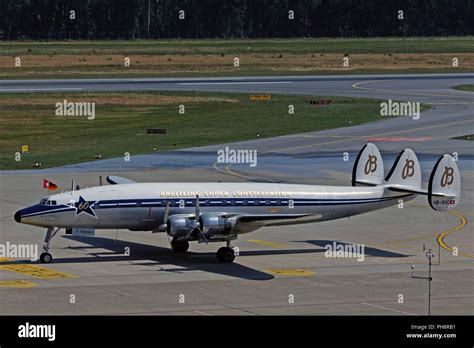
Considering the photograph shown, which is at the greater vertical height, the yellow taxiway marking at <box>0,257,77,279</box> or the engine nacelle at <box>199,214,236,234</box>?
the engine nacelle at <box>199,214,236,234</box>

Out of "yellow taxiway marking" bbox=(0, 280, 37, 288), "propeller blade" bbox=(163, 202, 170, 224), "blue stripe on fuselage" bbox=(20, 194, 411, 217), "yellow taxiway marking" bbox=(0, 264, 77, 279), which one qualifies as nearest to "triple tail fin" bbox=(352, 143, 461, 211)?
"blue stripe on fuselage" bbox=(20, 194, 411, 217)

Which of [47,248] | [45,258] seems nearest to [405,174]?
[47,248]

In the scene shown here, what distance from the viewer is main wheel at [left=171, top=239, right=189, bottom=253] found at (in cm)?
5969

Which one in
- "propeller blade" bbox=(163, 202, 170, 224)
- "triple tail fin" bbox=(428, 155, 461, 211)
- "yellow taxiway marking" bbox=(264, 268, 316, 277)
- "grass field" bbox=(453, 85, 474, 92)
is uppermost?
"grass field" bbox=(453, 85, 474, 92)

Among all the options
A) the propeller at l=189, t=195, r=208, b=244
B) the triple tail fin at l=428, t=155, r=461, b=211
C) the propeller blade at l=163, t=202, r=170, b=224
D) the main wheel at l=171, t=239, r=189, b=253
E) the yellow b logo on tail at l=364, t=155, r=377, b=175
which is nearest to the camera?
the propeller at l=189, t=195, r=208, b=244

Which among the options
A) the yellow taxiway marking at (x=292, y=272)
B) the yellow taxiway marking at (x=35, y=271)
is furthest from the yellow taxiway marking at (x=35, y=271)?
the yellow taxiway marking at (x=292, y=272)

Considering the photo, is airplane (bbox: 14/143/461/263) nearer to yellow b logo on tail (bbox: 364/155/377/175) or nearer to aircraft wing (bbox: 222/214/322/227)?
aircraft wing (bbox: 222/214/322/227)

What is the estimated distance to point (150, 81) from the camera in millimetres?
165125

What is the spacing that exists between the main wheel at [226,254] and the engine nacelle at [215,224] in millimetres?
1437

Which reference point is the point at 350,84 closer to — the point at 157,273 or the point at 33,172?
the point at 33,172

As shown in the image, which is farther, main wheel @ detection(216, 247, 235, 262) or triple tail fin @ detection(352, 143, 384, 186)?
triple tail fin @ detection(352, 143, 384, 186)

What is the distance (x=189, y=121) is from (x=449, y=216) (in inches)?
2057

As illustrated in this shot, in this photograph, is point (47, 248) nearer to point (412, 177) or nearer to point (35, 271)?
point (35, 271)

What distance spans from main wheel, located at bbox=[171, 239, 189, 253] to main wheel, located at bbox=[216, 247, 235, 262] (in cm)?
296
